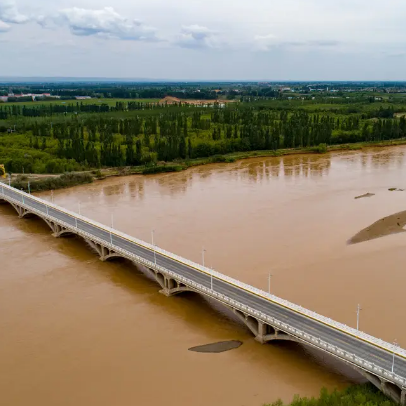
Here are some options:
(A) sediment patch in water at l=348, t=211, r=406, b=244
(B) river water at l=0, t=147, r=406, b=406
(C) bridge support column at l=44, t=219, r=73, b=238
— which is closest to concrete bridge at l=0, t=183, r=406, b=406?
(B) river water at l=0, t=147, r=406, b=406

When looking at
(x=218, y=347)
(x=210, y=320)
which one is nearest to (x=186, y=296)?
(x=210, y=320)

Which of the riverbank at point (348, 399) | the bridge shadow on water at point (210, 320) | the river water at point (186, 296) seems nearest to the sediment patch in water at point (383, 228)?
the river water at point (186, 296)

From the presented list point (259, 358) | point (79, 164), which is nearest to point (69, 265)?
point (259, 358)

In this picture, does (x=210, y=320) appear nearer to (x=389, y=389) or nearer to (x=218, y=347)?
(x=218, y=347)

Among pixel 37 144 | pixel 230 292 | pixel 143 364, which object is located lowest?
pixel 143 364

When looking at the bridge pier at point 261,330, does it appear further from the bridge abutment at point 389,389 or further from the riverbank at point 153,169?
the riverbank at point 153,169

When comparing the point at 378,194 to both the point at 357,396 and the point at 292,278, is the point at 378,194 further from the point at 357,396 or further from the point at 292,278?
the point at 357,396

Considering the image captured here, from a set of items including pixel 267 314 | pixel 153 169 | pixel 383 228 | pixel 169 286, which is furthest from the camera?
pixel 153 169
